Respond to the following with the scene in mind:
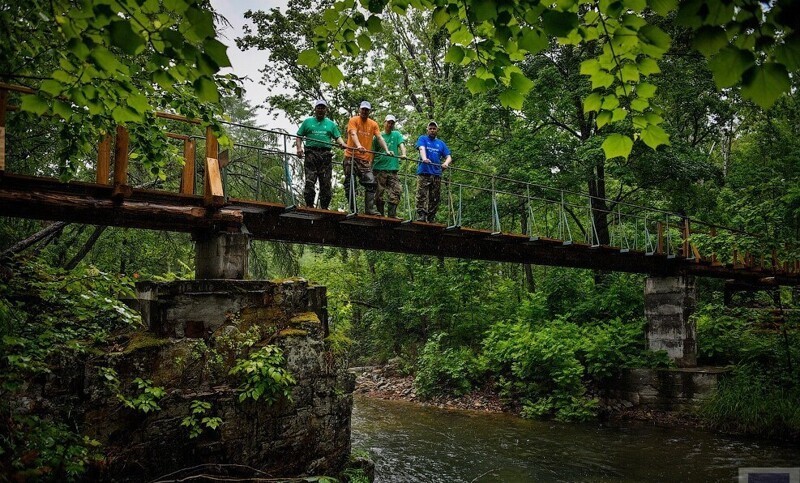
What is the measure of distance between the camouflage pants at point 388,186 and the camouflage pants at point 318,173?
4.35 ft

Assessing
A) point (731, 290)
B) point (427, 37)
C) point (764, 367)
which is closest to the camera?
point (764, 367)

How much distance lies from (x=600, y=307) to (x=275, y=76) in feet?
43.9

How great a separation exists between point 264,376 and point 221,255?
1.70m

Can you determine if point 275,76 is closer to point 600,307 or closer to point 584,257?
point 584,257

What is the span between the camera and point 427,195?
397 inches

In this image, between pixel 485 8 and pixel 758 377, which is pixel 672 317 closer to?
pixel 758 377

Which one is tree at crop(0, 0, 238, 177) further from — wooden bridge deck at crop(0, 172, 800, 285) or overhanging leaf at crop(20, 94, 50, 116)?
wooden bridge deck at crop(0, 172, 800, 285)

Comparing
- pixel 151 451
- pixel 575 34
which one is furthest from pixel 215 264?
pixel 575 34

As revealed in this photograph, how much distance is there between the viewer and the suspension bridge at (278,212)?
18.3 feet

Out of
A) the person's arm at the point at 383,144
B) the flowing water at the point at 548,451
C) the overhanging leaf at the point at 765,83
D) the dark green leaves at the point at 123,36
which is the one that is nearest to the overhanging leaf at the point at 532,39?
the overhanging leaf at the point at 765,83

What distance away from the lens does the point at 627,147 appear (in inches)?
95.9

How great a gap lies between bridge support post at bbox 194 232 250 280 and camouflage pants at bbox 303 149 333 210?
1987mm

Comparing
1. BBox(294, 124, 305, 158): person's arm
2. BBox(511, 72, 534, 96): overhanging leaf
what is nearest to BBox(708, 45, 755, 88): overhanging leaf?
BBox(511, 72, 534, 96): overhanging leaf

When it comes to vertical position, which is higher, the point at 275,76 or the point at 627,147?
the point at 275,76
